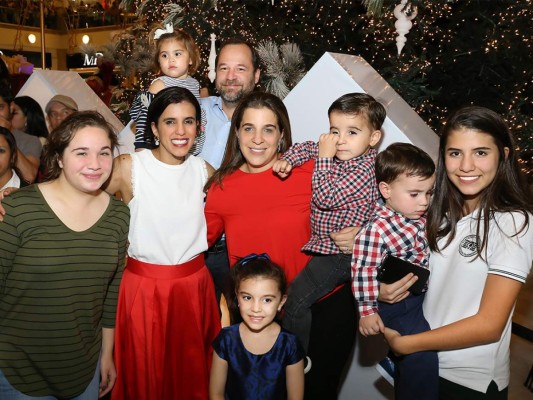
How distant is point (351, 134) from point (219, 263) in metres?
1.09

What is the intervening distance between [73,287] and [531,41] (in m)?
3.95

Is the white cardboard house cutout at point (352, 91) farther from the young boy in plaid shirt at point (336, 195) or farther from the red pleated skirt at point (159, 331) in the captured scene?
the red pleated skirt at point (159, 331)

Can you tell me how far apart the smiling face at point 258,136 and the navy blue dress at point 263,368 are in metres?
0.79

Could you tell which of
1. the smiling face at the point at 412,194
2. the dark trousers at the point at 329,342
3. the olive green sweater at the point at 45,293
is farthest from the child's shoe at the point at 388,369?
the olive green sweater at the point at 45,293

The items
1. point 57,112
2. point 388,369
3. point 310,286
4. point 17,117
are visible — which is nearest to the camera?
point 388,369

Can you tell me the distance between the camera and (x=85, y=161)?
1923 mm

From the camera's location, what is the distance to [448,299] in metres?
1.73

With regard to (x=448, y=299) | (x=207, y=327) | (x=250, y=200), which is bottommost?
(x=207, y=327)

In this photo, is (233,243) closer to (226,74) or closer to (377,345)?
(377,345)

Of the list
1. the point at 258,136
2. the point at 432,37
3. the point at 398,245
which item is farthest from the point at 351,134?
the point at 432,37

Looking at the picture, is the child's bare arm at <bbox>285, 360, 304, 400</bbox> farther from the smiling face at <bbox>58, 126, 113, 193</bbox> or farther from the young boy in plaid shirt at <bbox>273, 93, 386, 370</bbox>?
the smiling face at <bbox>58, 126, 113, 193</bbox>

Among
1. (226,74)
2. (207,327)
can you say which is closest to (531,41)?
(226,74)

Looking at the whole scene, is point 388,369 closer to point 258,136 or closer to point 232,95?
point 258,136

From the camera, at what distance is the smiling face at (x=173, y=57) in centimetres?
337
